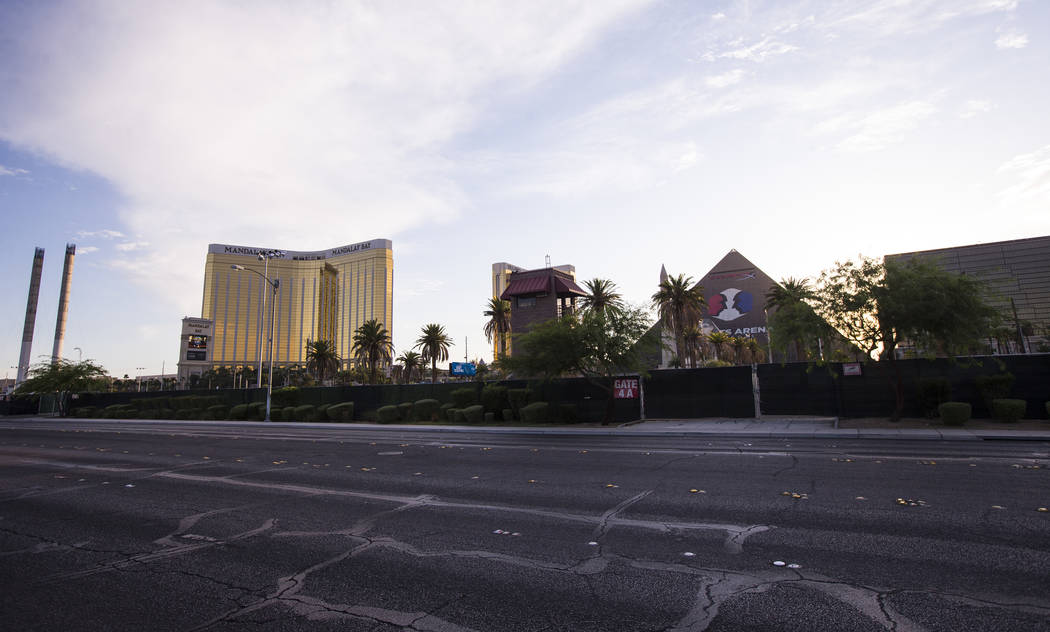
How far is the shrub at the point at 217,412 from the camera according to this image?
1636 inches

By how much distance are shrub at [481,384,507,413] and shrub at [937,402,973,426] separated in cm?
1874

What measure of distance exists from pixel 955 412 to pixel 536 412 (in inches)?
650

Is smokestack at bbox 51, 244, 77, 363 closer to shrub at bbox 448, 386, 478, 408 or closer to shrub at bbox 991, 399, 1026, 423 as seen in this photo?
shrub at bbox 448, 386, 478, 408

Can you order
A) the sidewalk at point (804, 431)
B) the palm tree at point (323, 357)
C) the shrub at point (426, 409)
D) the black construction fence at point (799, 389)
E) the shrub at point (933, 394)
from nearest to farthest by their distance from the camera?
1. the sidewalk at point (804, 431)
2. the black construction fence at point (799, 389)
3. the shrub at point (933, 394)
4. the shrub at point (426, 409)
5. the palm tree at point (323, 357)

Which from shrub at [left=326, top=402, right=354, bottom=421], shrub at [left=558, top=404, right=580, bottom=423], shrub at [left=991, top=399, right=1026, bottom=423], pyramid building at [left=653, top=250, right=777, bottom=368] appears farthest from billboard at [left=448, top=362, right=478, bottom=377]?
pyramid building at [left=653, top=250, right=777, bottom=368]

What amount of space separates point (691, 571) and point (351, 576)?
10.4ft

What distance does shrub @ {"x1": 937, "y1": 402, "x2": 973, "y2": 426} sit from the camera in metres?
18.8

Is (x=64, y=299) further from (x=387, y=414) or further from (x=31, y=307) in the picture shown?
(x=387, y=414)

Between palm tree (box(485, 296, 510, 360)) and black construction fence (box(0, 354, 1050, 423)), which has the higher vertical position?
palm tree (box(485, 296, 510, 360))

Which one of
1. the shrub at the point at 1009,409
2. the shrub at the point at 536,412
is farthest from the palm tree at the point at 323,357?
the shrub at the point at 1009,409

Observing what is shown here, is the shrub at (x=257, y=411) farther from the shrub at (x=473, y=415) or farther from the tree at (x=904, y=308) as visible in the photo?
the tree at (x=904, y=308)

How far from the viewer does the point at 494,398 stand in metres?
29.4

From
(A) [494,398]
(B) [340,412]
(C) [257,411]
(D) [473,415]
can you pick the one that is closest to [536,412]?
(A) [494,398]

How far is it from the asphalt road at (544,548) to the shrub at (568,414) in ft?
49.5
